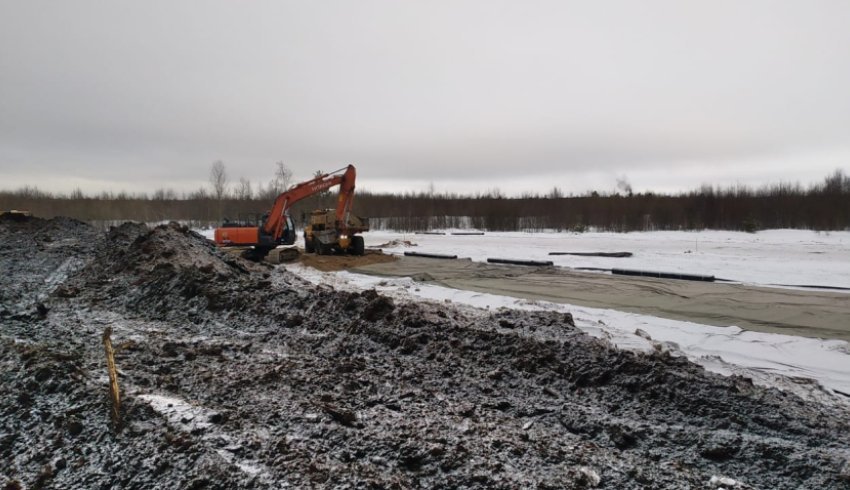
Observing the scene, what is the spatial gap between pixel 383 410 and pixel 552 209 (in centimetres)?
4291

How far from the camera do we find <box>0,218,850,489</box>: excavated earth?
9.12 ft

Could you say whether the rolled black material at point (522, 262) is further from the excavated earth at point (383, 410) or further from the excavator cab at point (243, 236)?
the excavated earth at point (383, 410)

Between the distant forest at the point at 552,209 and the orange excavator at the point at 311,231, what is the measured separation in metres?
9.76

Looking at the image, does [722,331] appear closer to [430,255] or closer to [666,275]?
[666,275]

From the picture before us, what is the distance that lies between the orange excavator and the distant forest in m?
9.76

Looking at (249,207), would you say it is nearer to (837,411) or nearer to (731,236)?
(731,236)

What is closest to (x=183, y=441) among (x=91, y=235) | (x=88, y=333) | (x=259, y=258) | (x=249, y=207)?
(x=88, y=333)

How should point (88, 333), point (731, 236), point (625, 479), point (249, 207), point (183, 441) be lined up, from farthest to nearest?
point (249, 207)
point (731, 236)
point (88, 333)
point (183, 441)
point (625, 479)

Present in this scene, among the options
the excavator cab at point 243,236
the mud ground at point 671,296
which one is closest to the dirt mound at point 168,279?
the excavator cab at point 243,236

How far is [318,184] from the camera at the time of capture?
16.1 metres

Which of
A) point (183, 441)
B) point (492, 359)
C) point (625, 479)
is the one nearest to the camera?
point (625, 479)

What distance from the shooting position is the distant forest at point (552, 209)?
35.1 m

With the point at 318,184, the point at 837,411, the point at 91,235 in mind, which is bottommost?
the point at 837,411

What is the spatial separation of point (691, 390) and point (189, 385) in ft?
13.6
